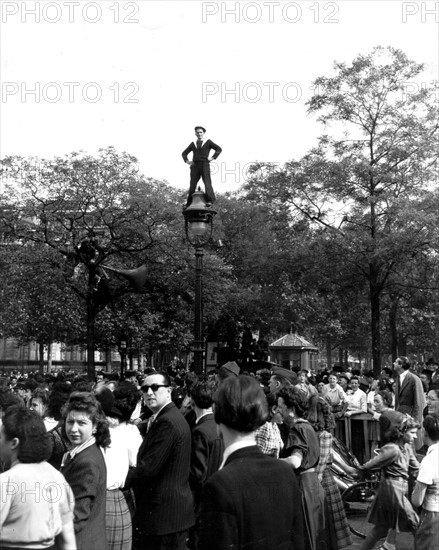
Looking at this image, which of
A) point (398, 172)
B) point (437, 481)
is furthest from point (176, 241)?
point (437, 481)

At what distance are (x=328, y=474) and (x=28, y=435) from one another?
12.3 feet

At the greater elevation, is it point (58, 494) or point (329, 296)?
point (329, 296)

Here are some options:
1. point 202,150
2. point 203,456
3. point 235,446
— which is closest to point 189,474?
point 203,456

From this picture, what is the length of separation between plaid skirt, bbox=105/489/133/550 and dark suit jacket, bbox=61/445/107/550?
410 mm

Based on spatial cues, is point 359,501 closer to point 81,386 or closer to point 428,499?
point 428,499

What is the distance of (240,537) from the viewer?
2.64 m

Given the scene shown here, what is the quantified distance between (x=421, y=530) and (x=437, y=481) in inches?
17.5

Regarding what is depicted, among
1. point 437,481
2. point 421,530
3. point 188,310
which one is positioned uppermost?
point 188,310

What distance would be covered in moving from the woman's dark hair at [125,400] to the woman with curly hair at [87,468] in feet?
3.56

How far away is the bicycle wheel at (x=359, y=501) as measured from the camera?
8.30 meters

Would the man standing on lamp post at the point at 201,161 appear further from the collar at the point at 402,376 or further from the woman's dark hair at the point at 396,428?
the woman's dark hair at the point at 396,428

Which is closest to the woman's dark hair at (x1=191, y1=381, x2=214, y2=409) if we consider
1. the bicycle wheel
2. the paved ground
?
the paved ground

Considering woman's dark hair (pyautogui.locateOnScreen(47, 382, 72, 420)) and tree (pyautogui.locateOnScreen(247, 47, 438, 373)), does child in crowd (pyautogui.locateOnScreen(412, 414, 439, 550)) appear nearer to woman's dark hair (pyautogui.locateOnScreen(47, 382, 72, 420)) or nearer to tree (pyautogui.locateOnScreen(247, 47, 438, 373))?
woman's dark hair (pyautogui.locateOnScreen(47, 382, 72, 420))

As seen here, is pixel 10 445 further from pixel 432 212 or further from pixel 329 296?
pixel 329 296
